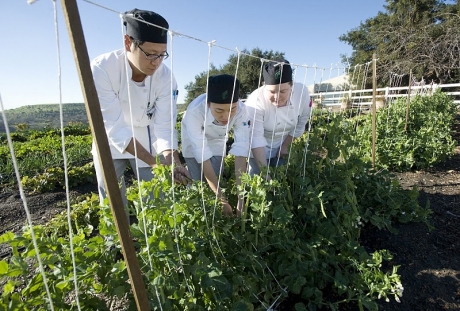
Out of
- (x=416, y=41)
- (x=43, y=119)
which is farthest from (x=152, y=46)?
(x=43, y=119)

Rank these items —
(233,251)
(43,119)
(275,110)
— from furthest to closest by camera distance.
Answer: (43,119) < (275,110) < (233,251)

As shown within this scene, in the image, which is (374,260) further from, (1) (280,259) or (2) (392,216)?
(2) (392,216)

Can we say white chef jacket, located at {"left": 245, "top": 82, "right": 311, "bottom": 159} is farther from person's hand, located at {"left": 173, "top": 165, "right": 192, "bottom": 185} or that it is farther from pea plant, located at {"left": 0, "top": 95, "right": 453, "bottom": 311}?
person's hand, located at {"left": 173, "top": 165, "right": 192, "bottom": 185}

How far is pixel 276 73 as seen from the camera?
241 cm

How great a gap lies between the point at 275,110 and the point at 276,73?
1.34ft

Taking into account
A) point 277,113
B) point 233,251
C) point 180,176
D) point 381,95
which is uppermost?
point 381,95

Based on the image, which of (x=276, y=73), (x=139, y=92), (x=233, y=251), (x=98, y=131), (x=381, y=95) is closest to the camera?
(x=98, y=131)

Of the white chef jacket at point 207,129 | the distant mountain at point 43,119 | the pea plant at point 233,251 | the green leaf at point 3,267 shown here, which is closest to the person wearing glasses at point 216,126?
the white chef jacket at point 207,129

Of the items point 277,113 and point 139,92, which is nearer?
point 139,92

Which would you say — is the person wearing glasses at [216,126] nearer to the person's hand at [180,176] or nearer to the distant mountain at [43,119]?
the person's hand at [180,176]

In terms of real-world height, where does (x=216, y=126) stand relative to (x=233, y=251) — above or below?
above

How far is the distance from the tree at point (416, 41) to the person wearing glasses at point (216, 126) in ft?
23.4

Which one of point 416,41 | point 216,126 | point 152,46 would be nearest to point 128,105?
point 152,46

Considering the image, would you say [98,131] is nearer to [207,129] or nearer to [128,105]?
[128,105]
